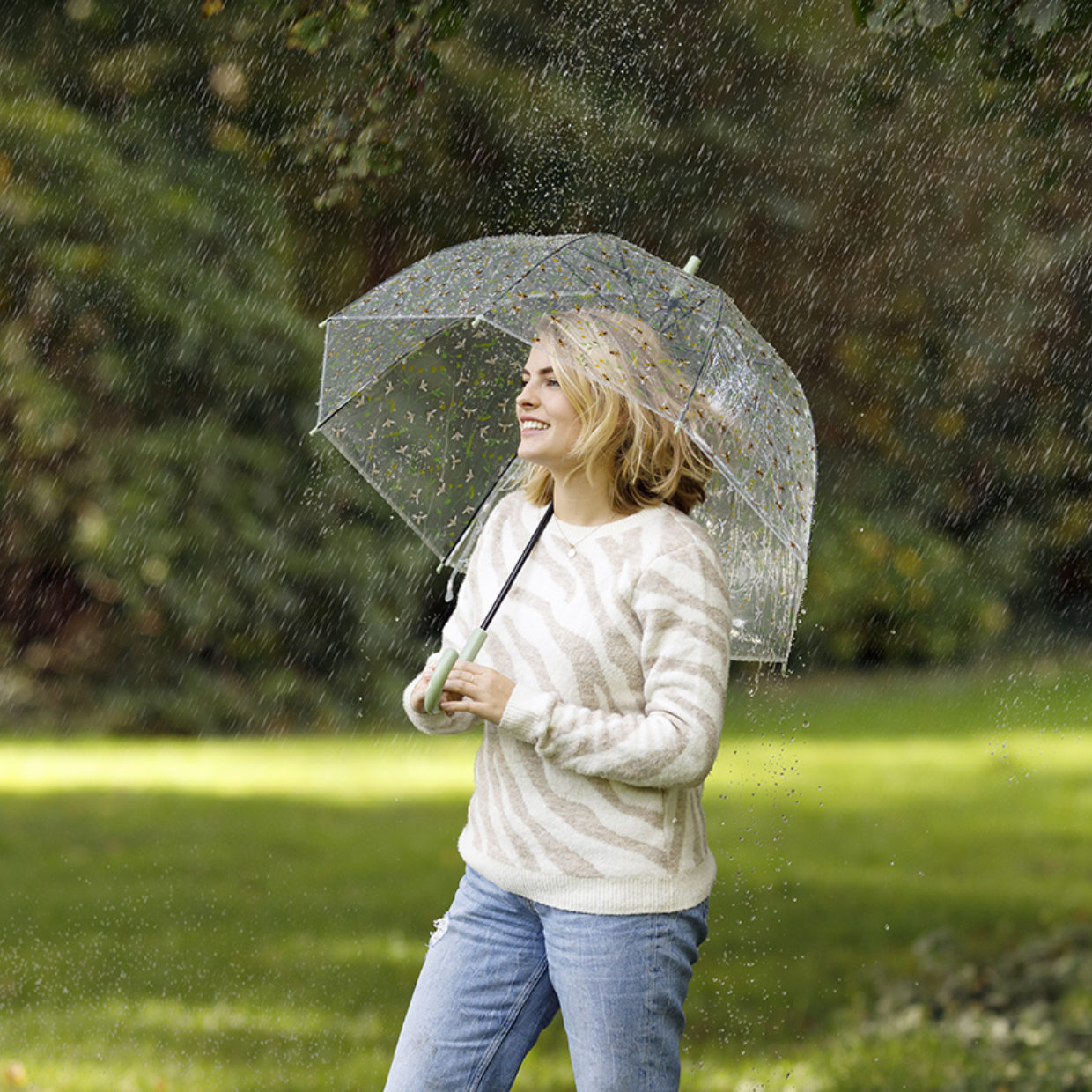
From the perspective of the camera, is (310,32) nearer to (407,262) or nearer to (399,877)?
(399,877)

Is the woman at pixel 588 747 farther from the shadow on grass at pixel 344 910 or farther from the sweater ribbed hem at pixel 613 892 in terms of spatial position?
the shadow on grass at pixel 344 910

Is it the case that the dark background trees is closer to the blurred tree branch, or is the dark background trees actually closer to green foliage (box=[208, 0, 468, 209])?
green foliage (box=[208, 0, 468, 209])

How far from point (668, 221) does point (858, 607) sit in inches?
118

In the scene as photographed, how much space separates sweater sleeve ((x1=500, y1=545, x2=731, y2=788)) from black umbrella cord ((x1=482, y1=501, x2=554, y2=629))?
15cm

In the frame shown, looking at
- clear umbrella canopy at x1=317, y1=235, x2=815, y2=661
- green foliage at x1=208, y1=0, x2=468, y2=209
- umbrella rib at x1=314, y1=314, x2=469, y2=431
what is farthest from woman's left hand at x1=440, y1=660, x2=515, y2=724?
green foliage at x1=208, y1=0, x2=468, y2=209

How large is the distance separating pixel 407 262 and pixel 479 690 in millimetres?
6750

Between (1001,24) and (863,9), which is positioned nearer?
(863,9)

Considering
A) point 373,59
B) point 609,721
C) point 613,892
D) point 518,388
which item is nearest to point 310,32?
point 373,59

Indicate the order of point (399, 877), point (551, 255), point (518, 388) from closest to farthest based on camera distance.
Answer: point (551, 255) < point (518, 388) < point (399, 877)

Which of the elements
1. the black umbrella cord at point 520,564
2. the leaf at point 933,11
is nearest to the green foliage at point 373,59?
the leaf at point 933,11

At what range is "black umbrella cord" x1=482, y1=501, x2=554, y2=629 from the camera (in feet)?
→ 7.07

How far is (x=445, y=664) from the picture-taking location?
2.06 m

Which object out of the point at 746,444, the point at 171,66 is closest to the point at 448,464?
the point at 746,444

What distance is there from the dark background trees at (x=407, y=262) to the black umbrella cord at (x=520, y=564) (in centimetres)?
446
